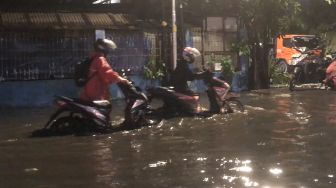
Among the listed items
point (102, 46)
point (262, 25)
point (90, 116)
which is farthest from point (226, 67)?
point (90, 116)

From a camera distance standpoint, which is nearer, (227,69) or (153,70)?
(153,70)

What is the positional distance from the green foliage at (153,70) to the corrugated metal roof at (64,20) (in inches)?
65.0

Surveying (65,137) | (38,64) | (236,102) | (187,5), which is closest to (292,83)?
(187,5)

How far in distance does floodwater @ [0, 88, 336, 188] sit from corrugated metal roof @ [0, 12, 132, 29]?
6.09 m

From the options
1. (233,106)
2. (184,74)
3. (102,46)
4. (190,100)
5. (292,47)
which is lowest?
(233,106)

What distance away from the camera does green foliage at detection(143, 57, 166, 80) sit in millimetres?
16328

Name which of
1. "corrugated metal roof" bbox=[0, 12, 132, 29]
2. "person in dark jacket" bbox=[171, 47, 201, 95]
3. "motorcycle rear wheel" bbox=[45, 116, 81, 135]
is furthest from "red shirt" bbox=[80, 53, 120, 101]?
"corrugated metal roof" bbox=[0, 12, 132, 29]

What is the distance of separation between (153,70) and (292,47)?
8.52 meters

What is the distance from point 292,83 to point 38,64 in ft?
26.4

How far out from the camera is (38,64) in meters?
15.1

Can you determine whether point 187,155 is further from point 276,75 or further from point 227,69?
point 276,75

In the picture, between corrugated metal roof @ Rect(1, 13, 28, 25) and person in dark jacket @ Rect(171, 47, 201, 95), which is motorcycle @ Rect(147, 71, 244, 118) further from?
corrugated metal roof @ Rect(1, 13, 28, 25)

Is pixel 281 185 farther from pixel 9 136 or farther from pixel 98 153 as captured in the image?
pixel 9 136

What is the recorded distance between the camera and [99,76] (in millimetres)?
9117
